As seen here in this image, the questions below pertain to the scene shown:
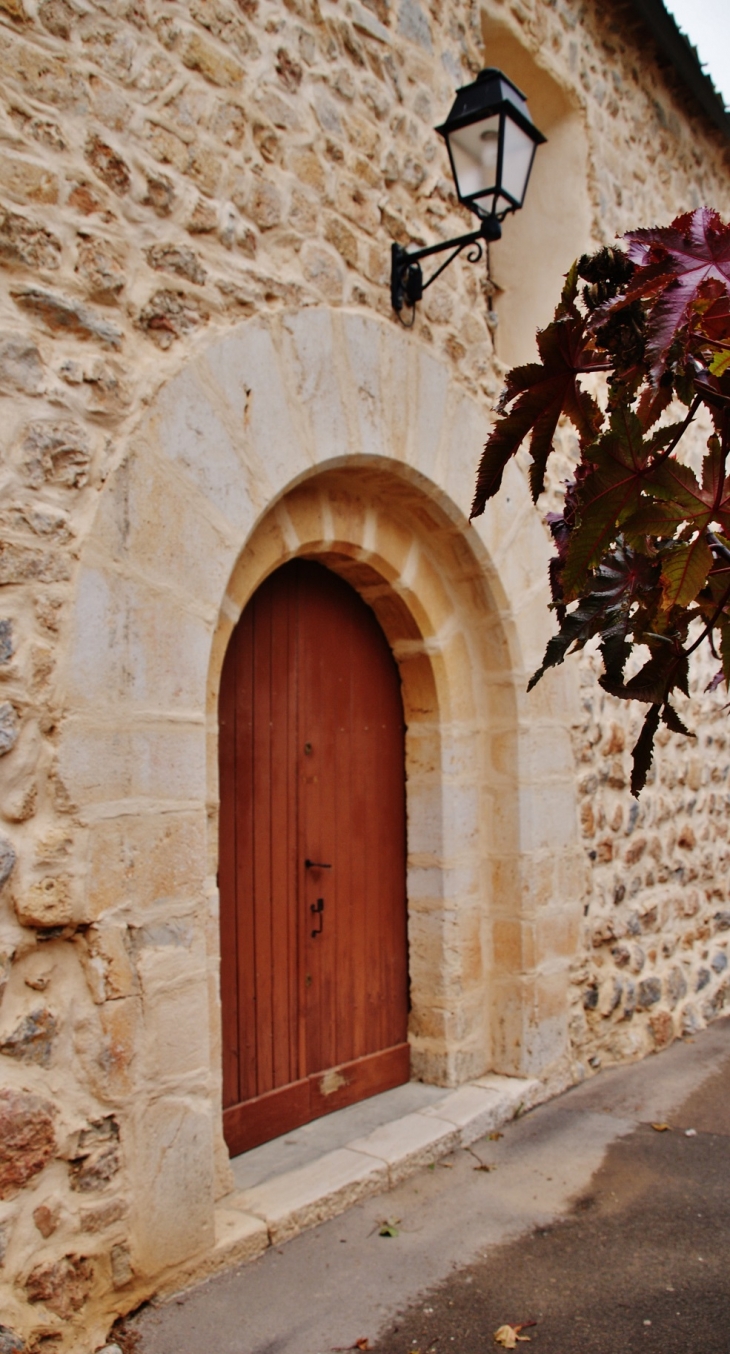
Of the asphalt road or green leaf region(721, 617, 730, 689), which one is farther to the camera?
the asphalt road

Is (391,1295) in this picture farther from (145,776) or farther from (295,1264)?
(145,776)

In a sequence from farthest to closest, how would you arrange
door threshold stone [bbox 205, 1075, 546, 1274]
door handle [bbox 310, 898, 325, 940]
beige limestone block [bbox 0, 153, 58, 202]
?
door handle [bbox 310, 898, 325, 940] → door threshold stone [bbox 205, 1075, 546, 1274] → beige limestone block [bbox 0, 153, 58, 202]

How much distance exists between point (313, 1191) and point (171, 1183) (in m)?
0.67

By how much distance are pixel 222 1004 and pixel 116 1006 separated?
91cm

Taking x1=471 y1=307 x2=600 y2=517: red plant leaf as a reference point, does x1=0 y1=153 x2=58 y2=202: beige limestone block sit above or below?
above

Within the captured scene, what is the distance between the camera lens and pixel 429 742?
418cm

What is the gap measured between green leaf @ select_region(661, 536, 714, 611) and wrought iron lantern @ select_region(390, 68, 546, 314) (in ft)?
8.62

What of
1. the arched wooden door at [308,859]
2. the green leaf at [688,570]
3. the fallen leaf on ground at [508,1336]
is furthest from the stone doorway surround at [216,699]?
the green leaf at [688,570]

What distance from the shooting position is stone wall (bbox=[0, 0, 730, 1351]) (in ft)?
7.61

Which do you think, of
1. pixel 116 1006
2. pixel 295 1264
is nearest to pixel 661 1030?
pixel 295 1264

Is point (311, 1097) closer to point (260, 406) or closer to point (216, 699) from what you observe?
point (216, 699)

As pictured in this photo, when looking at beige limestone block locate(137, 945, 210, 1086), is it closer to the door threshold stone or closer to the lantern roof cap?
the door threshold stone

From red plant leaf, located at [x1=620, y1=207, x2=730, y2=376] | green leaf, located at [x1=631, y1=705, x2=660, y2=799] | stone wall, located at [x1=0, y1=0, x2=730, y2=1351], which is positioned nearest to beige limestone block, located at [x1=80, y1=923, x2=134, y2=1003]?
stone wall, located at [x1=0, y1=0, x2=730, y2=1351]

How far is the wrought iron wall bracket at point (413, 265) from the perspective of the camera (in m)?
3.55
